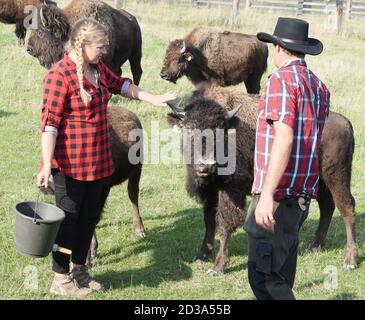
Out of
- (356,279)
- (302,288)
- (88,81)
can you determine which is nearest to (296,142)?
(88,81)

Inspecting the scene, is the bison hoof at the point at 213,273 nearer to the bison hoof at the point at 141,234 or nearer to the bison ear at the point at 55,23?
the bison hoof at the point at 141,234

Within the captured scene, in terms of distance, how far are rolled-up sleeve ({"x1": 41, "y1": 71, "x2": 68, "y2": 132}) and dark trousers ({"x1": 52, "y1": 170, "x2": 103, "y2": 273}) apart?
1.56 ft

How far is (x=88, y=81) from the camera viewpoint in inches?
201

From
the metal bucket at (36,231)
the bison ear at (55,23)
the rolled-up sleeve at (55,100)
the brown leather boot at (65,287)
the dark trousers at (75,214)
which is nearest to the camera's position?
the metal bucket at (36,231)

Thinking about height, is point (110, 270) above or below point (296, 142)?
below

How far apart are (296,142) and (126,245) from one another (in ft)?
11.0

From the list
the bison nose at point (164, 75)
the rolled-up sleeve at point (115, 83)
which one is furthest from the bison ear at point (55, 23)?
the rolled-up sleeve at point (115, 83)

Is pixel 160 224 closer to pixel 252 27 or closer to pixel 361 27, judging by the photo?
pixel 252 27

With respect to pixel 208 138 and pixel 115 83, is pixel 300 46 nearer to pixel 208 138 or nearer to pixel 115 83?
pixel 115 83

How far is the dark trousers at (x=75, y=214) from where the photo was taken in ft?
17.2

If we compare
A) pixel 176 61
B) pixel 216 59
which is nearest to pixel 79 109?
pixel 176 61

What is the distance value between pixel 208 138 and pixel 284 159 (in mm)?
2449

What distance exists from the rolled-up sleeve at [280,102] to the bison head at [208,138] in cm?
217

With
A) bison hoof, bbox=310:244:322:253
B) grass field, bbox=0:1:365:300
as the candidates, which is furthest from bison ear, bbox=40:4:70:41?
bison hoof, bbox=310:244:322:253
